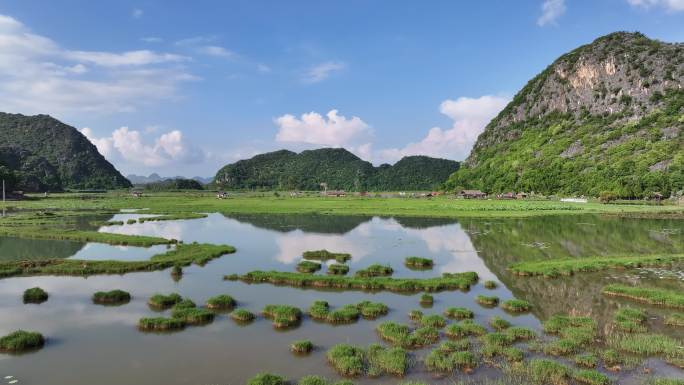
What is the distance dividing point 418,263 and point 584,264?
11.4m

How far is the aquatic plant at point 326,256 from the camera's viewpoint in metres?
33.9

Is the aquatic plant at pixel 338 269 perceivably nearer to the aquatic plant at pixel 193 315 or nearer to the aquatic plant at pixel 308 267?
the aquatic plant at pixel 308 267

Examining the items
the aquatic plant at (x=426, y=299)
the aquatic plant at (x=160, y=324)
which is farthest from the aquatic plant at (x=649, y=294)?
the aquatic plant at (x=160, y=324)

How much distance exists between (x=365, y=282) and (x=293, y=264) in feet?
28.3

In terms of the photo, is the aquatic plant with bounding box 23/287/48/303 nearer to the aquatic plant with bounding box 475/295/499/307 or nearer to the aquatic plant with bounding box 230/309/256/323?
the aquatic plant with bounding box 230/309/256/323

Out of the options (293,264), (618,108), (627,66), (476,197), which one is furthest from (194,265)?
(627,66)

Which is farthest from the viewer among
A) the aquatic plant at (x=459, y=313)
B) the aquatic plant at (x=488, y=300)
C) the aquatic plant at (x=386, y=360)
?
the aquatic plant at (x=488, y=300)

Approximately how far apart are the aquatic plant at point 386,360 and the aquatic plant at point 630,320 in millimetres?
9730

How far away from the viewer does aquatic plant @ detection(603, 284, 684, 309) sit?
20453mm

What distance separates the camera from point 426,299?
72.5 ft

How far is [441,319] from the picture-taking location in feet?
60.4

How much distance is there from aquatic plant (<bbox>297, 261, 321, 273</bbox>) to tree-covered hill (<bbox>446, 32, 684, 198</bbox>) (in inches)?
3956

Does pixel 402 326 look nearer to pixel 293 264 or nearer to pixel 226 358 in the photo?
pixel 226 358

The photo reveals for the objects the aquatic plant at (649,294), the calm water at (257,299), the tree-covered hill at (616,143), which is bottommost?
the calm water at (257,299)
